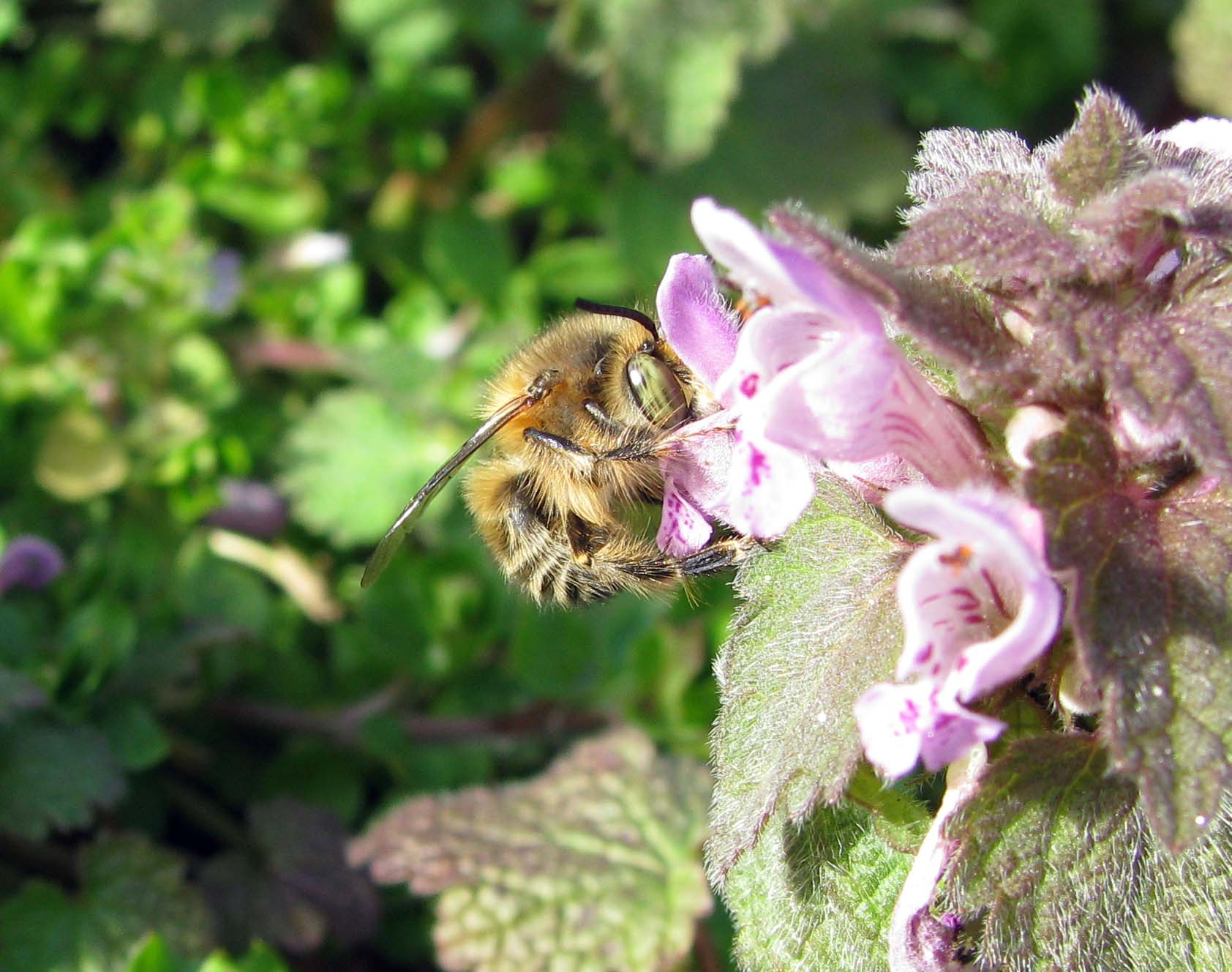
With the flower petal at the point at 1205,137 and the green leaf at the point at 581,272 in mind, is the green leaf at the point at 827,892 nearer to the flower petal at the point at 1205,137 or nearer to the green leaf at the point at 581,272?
the flower petal at the point at 1205,137

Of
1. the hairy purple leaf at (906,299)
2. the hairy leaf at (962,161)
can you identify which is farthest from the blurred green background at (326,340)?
the hairy purple leaf at (906,299)

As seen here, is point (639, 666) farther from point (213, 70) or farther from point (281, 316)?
point (213, 70)

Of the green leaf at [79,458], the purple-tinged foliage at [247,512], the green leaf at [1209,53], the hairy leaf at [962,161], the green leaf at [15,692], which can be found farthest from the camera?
the green leaf at [1209,53]

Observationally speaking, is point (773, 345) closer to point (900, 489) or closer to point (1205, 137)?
point (900, 489)

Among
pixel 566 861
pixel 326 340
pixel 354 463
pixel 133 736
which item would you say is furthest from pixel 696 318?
pixel 326 340

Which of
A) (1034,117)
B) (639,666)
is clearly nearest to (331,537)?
(639,666)
